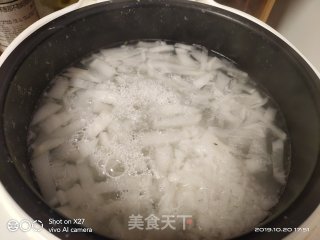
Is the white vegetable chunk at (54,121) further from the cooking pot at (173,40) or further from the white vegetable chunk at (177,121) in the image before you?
the white vegetable chunk at (177,121)

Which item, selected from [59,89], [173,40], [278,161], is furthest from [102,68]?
[278,161]

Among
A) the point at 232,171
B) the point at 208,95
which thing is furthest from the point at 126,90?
the point at 232,171

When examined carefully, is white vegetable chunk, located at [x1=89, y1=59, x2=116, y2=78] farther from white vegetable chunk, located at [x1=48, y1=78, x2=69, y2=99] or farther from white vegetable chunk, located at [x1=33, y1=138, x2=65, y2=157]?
white vegetable chunk, located at [x1=33, y1=138, x2=65, y2=157]

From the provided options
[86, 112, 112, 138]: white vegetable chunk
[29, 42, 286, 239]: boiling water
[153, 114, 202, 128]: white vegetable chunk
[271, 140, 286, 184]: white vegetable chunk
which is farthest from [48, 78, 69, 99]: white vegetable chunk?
[271, 140, 286, 184]: white vegetable chunk

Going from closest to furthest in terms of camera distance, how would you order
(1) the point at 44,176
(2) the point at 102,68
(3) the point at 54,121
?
(1) the point at 44,176 < (3) the point at 54,121 < (2) the point at 102,68

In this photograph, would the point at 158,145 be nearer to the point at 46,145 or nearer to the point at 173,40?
the point at 46,145

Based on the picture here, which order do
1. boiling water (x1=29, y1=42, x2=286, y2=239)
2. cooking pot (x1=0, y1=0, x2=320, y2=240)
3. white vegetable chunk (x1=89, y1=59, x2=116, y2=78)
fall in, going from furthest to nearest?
white vegetable chunk (x1=89, y1=59, x2=116, y2=78)
boiling water (x1=29, y1=42, x2=286, y2=239)
cooking pot (x1=0, y1=0, x2=320, y2=240)

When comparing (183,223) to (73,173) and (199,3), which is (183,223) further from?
(199,3)
